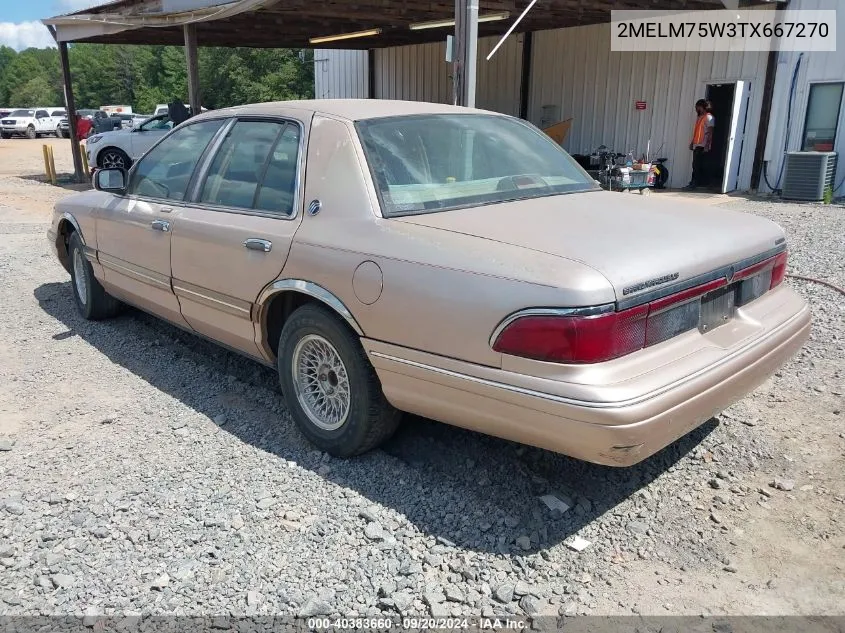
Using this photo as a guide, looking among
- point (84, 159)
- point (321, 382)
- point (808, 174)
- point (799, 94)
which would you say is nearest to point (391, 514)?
point (321, 382)

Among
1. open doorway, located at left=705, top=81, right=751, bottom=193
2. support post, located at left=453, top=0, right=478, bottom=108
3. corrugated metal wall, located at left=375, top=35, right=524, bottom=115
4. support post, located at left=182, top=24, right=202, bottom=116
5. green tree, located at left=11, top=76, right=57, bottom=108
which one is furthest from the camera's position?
green tree, located at left=11, top=76, right=57, bottom=108

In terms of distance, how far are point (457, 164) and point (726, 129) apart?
13614 mm

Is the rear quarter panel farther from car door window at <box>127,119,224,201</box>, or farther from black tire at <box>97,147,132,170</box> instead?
black tire at <box>97,147,132,170</box>

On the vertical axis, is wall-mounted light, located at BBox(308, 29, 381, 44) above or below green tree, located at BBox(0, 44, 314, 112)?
below

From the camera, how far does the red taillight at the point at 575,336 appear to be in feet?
8.14

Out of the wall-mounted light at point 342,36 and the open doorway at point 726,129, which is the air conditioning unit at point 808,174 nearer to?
the open doorway at point 726,129

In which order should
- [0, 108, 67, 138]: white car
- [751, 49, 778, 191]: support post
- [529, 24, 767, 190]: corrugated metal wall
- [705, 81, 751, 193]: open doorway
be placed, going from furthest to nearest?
[0, 108, 67, 138]: white car
[529, 24, 767, 190]: corrugated metal wall
[705, 81, 751, 193]: open doorway
[751, 49, 778, 191]: support post

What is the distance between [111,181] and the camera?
491 cm

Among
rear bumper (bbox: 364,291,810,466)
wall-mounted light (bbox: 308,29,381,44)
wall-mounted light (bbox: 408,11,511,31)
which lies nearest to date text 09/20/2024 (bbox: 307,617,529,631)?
rear bumper (bbox: 364,291,810,466)

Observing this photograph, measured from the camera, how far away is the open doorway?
13.2 meters

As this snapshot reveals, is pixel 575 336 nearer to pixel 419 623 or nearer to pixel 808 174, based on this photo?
pixel 419 623

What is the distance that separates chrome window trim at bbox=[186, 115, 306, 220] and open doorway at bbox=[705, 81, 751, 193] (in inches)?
458

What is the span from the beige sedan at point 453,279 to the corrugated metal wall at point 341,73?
19.0 metres

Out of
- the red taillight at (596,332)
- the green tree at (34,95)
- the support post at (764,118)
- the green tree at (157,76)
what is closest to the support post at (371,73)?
the support post at (764,118)
